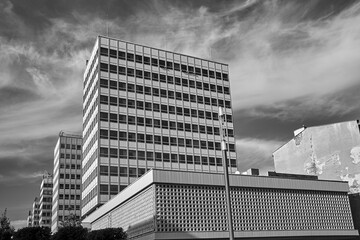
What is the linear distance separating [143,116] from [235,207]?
34341mm

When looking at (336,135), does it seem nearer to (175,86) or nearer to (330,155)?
(330,155)

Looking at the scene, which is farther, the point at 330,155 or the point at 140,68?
the point at 140,68

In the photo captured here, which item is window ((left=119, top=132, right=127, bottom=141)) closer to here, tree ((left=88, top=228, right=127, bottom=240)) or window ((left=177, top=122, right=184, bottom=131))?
window ((left=177, top=122, right=184, bottom=131))

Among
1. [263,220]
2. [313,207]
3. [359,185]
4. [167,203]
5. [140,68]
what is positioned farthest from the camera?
[140,68]

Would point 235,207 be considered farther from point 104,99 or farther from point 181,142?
point 104,99

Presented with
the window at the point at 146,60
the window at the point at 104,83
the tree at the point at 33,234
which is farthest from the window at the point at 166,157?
the tree at the point at 33,234

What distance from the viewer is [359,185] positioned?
64625mm

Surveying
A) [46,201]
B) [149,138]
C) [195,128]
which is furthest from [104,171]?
[46,201]

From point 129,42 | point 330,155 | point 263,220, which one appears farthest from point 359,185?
point 129,42

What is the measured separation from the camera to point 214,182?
49312mm

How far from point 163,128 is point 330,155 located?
28.7 m

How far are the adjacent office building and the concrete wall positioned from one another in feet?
31.8

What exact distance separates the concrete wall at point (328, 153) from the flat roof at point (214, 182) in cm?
942

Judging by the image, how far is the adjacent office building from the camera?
4628 cm
